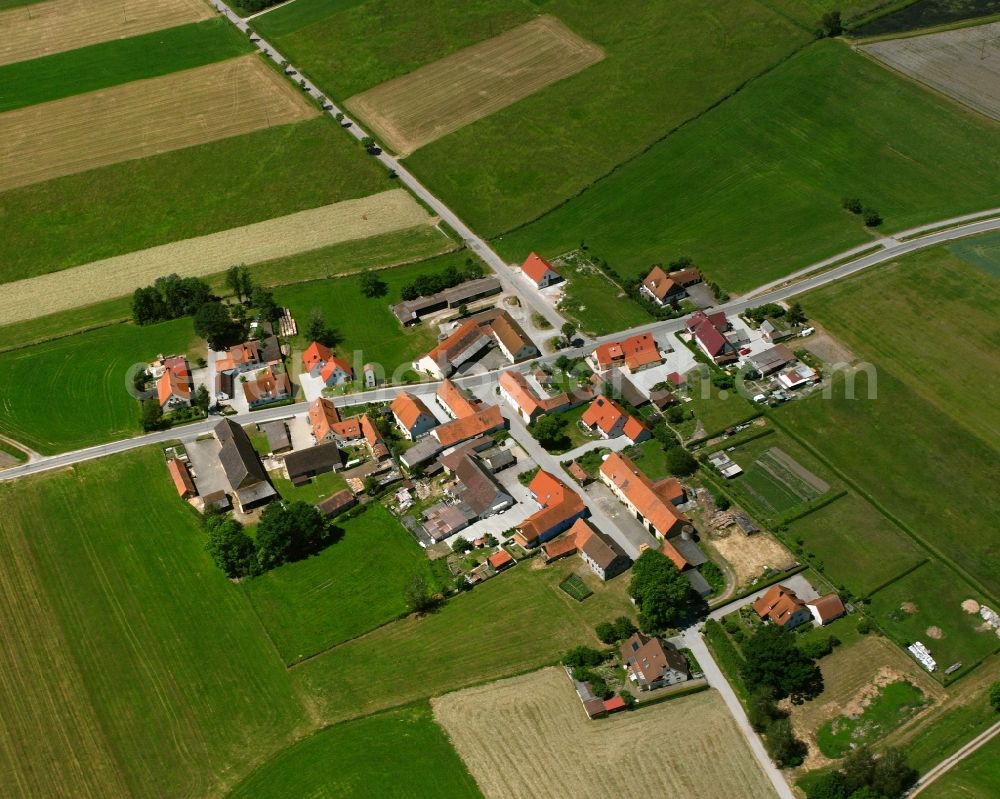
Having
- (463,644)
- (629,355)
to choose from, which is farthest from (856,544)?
(463,644)

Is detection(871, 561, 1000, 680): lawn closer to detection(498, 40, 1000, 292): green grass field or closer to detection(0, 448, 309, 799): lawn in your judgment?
detection(498, 40, 1000, 292): green grass field

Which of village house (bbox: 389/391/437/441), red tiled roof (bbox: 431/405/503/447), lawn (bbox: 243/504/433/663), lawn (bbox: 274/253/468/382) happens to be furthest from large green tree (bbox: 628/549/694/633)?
lawn (bbox: 274/253/468/382)

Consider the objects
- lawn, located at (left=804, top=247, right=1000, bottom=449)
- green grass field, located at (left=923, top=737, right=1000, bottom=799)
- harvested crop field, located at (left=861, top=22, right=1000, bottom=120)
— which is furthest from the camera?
harvested crop field, located at (left=861, top=22, right=1000, bottom=120)

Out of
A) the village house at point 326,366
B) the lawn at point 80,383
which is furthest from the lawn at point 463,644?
the lawn at point 80,383

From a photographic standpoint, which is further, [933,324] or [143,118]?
[143,118]

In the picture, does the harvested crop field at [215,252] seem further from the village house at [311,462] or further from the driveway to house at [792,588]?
the driveway to house at [792,588]

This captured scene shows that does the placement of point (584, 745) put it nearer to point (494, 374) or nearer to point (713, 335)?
point (494, 374)
